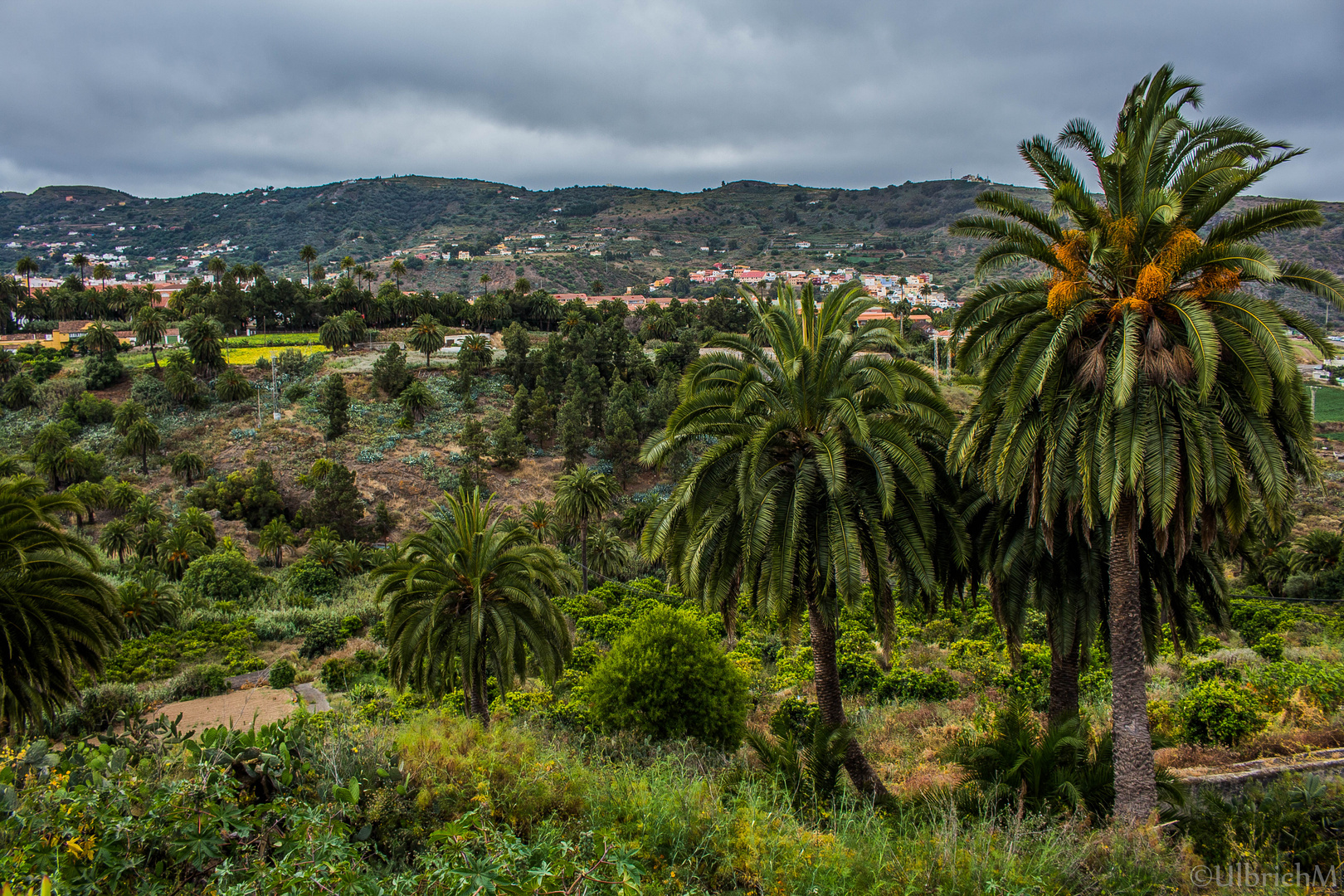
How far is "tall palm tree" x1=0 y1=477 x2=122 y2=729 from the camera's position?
33.0 feet

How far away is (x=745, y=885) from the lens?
4699 millimetres

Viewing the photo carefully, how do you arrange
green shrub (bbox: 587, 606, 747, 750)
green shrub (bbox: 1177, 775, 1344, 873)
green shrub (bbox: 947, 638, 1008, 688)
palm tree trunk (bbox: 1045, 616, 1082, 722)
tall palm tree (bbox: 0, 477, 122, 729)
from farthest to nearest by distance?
1. green shrub (bbox: 947, 638, 1008, 688)
2. green shrub (bbox: 587, 606, 747, 750)
3. palm tree trunk (bbox: 1045, 616, 1082, 722)
4. tall palm tree (bbox: 0, 477, 122, 729)
5. green shrub (bbox: 1177, 775, 1344, 873)

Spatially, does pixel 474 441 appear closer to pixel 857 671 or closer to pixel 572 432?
pixel 572 432

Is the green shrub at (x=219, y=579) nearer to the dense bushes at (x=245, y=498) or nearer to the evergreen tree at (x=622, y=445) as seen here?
the dense bushes at (x=245, y=498)

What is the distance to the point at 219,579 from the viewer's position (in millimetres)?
33688

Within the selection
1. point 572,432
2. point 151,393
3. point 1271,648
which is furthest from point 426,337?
point 1271,648

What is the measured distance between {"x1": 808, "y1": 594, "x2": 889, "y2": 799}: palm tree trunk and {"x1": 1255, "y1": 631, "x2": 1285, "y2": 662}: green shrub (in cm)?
1378

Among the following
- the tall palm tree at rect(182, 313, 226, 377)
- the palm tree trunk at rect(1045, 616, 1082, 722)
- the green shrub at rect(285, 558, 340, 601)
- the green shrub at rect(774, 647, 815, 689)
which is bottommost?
the green shrub at rect(285, 558, 340, 601)

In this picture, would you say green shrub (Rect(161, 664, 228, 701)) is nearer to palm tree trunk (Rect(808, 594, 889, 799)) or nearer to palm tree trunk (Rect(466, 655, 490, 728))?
palm tree trunk (Rect(466, 655, 490, 728))

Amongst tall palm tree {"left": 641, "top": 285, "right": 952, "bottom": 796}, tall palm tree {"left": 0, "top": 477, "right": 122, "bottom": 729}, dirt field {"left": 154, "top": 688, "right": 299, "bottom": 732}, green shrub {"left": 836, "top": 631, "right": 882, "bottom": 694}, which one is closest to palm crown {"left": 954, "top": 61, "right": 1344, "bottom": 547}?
tall palm tree {"left": 641, "top": 285, "right": 952, "bottom": 796}

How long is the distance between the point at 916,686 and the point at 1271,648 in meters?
8.99

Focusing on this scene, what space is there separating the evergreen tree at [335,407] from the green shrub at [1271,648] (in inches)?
2135

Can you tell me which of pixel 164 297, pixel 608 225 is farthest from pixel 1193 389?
pixel 608 225

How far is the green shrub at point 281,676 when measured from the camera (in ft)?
78.1
